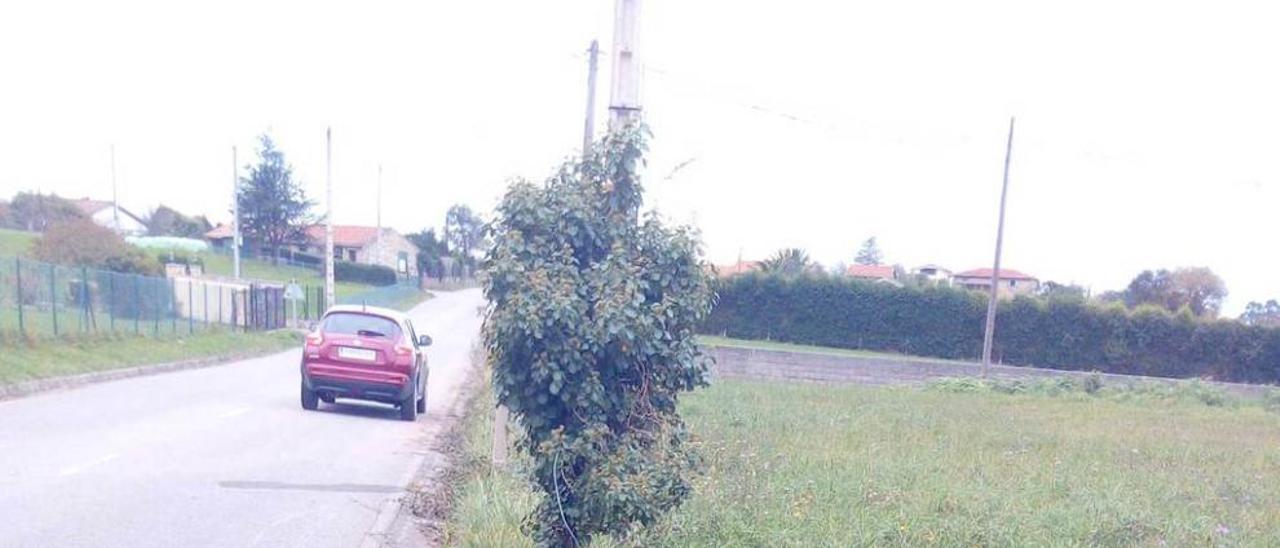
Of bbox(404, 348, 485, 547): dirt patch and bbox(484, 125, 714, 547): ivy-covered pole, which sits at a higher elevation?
bbox(484, 125, 714, 547): ivy-covered pole

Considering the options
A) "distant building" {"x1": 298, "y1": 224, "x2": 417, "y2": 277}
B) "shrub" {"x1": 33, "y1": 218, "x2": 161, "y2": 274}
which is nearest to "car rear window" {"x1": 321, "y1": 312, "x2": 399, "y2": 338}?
"shrub" {"x1": 33, "y1": 218, "x2": 161, "y2": 274}

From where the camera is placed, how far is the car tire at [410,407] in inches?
651

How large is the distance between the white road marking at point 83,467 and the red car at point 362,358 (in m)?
4.93

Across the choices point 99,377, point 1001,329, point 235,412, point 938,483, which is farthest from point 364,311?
point 1001,329

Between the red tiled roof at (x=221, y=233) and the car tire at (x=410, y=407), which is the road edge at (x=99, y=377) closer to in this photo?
the car tire at (x=410, y=407)

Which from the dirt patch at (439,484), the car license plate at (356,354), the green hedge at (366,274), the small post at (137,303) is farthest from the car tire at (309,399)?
the green hedge at (366,274)

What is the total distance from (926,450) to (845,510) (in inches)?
212

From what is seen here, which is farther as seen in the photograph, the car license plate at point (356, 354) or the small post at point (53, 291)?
the small post at point (53, 291)

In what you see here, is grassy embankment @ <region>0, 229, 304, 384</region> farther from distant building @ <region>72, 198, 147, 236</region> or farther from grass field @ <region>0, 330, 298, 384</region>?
distant building @ <region>72, 198, 147, 236</region>

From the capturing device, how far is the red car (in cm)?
1603

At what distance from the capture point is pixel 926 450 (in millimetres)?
13586

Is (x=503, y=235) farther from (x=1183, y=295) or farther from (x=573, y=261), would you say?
(x=1183, y=295)

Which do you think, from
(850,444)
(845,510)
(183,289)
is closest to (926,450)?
(850,444)

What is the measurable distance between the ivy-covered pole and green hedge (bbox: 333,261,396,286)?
6817 cm
